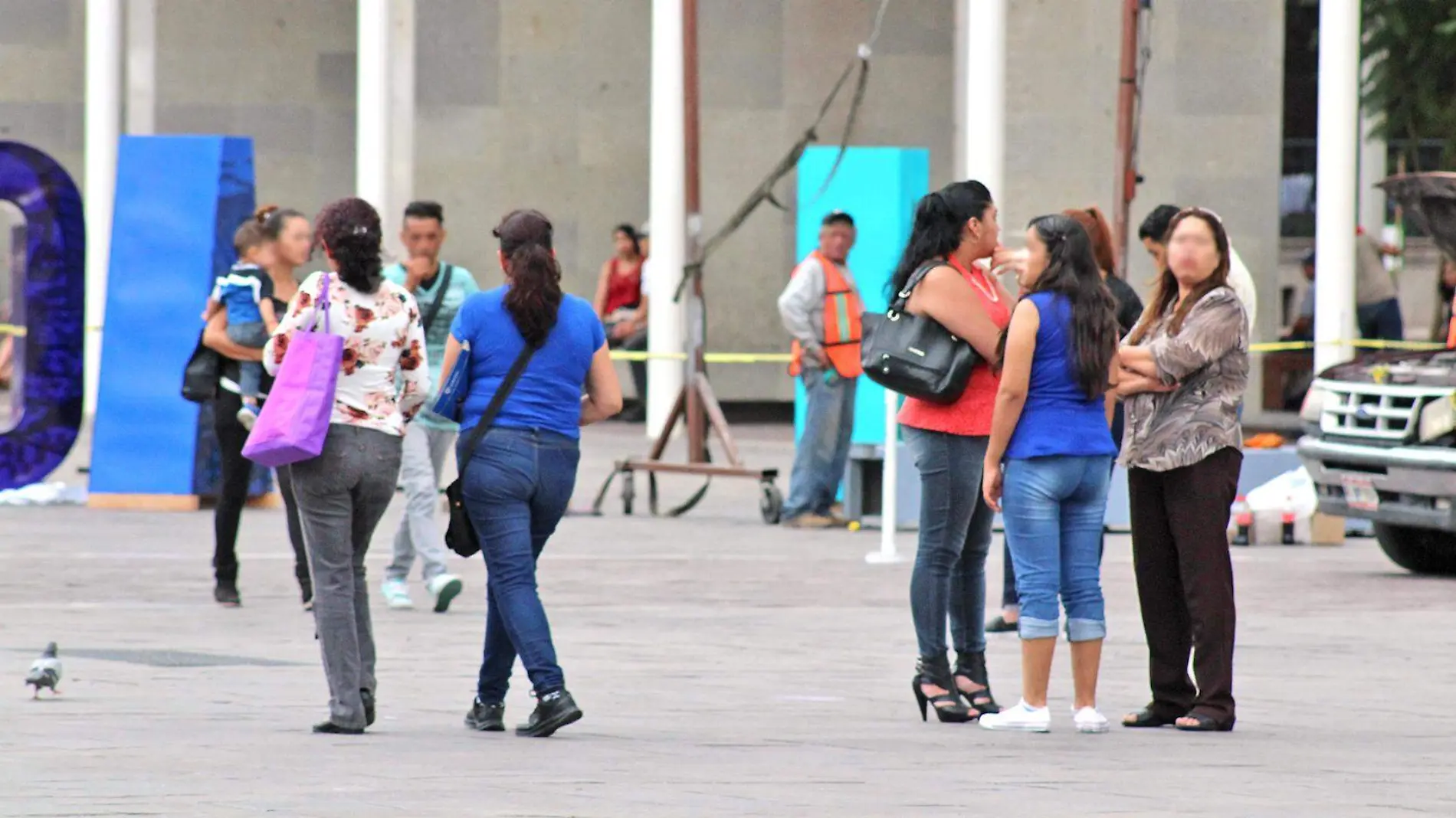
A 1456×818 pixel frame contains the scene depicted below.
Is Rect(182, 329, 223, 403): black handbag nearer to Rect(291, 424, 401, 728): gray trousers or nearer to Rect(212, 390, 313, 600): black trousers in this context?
Rect(212, 390, 313, 600): black trousers

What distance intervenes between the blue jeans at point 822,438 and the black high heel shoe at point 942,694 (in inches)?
292

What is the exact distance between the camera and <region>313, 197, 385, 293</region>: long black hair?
8117mm

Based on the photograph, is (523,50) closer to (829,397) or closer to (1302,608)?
(829,397)

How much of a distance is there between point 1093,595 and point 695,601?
A: 4.26 meters

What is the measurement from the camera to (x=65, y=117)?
29344 millimetres

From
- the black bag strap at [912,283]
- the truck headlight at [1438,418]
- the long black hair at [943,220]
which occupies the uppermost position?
the long black hair at [943,220]

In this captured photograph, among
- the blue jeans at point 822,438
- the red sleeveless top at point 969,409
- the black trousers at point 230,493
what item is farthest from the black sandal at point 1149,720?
the blue jeans at point 822,438

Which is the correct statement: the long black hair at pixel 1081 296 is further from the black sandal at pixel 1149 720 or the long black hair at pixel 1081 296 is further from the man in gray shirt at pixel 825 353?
the man in gray shirt at pixel 825 353

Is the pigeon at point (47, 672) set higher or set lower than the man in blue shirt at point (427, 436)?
lower

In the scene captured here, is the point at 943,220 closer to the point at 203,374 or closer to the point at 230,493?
the point at 230,493

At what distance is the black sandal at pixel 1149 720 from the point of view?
848 centimetres

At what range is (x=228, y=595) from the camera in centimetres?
1175

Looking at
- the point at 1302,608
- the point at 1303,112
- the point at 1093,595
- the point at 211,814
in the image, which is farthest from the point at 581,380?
the point at 1303,112

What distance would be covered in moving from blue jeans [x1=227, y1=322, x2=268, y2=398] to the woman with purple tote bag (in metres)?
3.70
